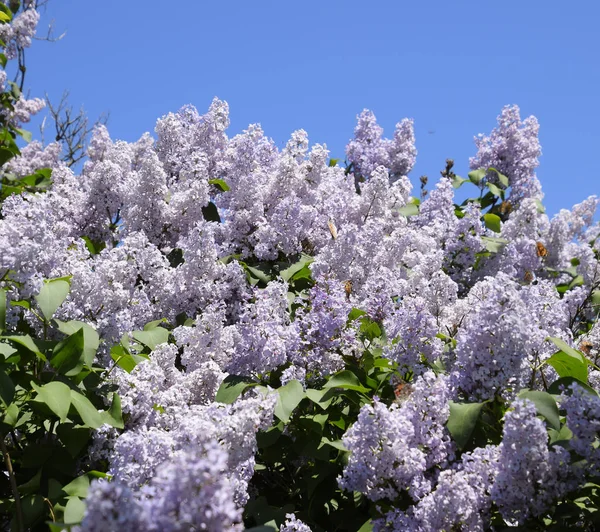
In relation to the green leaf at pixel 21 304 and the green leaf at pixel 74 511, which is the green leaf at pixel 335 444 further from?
the green leaf at pixel 21 304

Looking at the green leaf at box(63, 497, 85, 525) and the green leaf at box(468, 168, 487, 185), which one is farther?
the green leaf at box(468, 168, 487, 185)

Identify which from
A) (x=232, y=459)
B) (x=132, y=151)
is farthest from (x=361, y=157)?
(x=232, y=459)

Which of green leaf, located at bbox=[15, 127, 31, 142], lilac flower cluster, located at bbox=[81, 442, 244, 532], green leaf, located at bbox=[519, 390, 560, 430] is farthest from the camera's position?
green leaf, located at bbox=[15, 127, 31, 142]

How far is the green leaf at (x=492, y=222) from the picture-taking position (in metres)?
6.37

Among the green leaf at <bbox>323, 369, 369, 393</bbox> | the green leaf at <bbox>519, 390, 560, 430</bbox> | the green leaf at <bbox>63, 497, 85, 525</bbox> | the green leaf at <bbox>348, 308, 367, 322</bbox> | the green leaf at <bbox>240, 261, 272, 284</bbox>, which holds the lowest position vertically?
the green leaf at <bbox>63, 497, 85, 525</bbox>

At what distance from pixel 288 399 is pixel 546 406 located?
115cm

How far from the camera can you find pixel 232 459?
2789 mm

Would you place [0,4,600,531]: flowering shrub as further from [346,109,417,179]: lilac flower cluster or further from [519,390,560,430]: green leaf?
[346,109,417,179]: lilac flower cluster

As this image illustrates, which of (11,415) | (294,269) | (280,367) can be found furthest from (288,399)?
(294,269)

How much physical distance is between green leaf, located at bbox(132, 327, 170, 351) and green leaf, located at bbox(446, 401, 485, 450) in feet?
6.04

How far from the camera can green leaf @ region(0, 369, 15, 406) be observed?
3.10 m

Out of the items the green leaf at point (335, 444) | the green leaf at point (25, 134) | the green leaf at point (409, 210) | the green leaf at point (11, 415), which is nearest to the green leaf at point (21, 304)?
the green leaf at point (11, 415)

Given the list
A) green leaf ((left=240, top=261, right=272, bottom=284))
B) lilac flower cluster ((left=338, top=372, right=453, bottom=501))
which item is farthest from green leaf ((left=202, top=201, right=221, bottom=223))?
lilac flower cluster ((left=338, top=372, right=453, bottom=501))

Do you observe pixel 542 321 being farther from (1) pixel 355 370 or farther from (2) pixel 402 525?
(2) pixel 402 525
